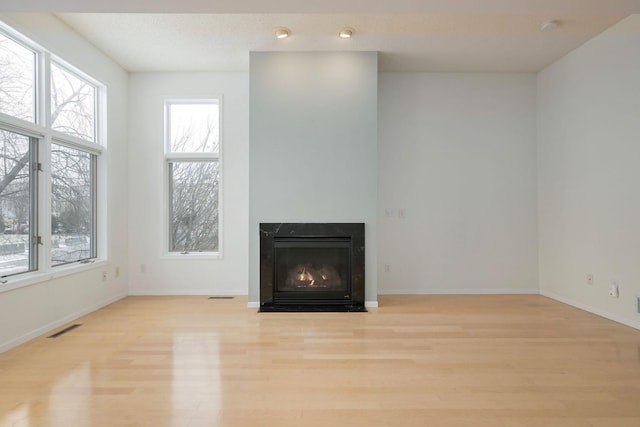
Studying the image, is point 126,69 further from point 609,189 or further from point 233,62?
point 609,189

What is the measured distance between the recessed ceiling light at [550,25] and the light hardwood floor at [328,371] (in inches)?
112

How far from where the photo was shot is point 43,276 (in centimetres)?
324

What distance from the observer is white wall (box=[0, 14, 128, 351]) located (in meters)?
2.97

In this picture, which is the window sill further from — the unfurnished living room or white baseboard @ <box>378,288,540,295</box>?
white baseboard @ <box>378,288,540,295</box>

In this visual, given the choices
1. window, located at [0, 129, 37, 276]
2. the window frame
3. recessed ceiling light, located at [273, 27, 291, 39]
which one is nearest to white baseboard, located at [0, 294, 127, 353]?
window, located at [0, 129, 37, 276]

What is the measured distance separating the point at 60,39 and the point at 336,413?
404 cm

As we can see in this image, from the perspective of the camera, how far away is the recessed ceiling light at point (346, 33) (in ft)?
11.8

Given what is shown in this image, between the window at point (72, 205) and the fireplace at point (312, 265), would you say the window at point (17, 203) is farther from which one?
the fireplace at point (312, 265)

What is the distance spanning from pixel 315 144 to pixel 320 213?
0.77 m

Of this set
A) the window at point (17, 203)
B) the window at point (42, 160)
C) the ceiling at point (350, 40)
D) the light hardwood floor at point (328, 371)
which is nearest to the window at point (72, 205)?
the window at point (42, 160)

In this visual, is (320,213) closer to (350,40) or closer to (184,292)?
(350,40)

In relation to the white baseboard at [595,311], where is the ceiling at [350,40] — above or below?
Result: above

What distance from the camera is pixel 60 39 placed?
349 centimetres

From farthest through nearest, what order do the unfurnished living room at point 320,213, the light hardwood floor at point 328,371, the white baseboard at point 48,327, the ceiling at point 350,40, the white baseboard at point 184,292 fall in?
the white baseboard at point 184,292 < the ceiling at point 350,40 < the white baseboard at point 48,327 < the unfurnished living room at point 320,213 < the light hardwood floor at point 328,371
